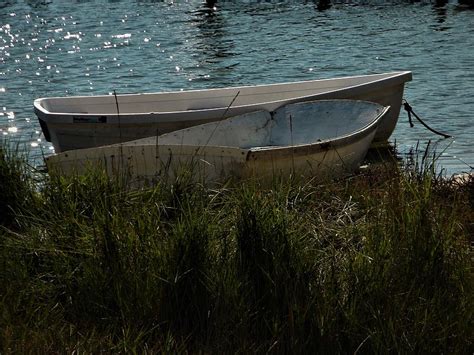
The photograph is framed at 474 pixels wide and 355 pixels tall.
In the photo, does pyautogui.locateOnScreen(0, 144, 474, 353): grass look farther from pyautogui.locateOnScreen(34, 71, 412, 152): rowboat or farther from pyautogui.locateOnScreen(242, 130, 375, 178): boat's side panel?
pyautogui.locateOnScreen(34, 71, 412, 152): rowboat

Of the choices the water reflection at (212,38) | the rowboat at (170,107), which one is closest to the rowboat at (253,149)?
the rowboat at (170,107)

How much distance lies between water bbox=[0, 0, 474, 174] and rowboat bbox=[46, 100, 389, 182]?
1.43 meters

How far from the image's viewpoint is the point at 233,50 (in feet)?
75.4

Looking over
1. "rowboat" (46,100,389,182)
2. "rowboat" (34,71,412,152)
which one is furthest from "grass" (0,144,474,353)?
"rowboat" (34,71,412,152)

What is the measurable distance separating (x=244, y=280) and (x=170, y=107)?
683 cm

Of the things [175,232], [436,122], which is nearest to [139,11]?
[436,122]

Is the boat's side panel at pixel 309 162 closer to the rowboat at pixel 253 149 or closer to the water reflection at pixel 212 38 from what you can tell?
the rowboat at pixel 253 149

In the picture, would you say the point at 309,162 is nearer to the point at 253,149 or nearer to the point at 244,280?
the point at 253,149

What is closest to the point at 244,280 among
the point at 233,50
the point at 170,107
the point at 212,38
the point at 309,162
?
the point at 309,162

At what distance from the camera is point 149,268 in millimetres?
5516

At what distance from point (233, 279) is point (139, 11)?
1001 inches

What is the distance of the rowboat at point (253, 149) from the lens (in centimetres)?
838

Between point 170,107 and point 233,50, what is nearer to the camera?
point 170,107

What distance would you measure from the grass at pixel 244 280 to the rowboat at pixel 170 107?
4.24m
